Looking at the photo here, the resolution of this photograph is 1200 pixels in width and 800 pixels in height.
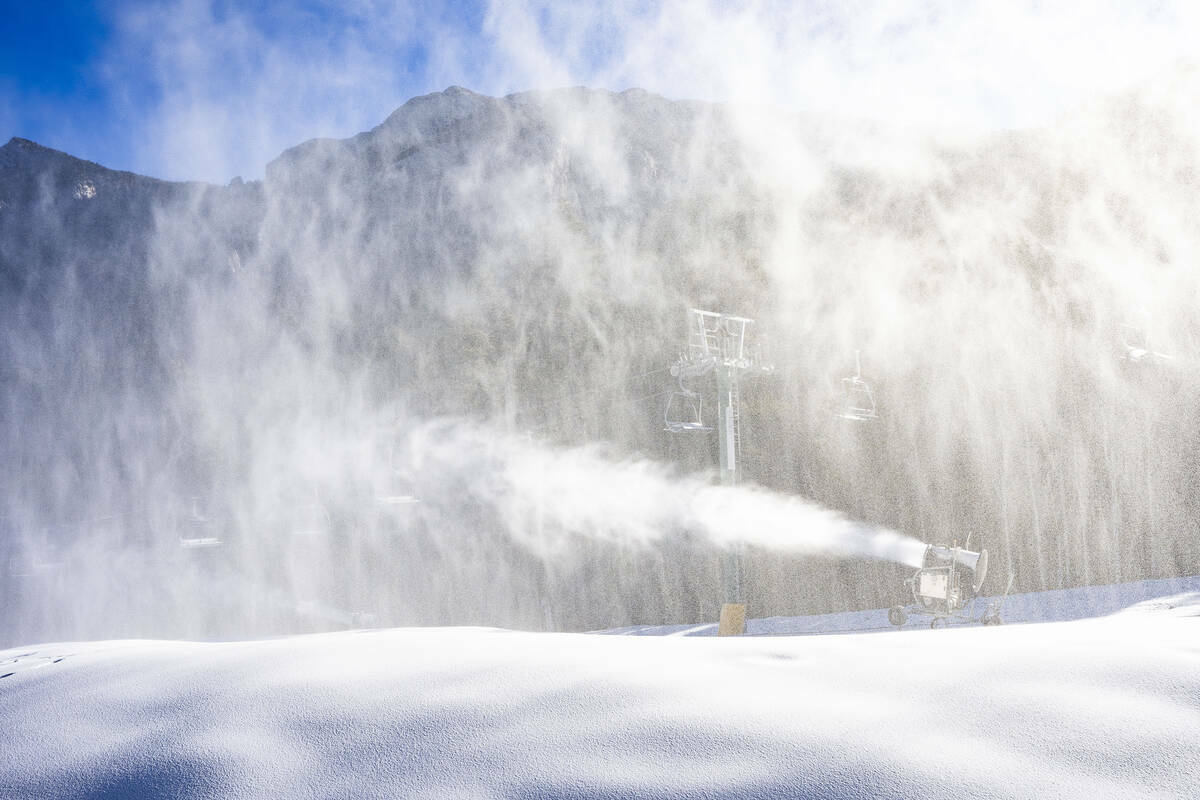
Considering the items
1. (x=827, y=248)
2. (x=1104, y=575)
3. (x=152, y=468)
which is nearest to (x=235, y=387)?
(x=152, y=468)

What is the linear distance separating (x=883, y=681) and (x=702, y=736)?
61cm

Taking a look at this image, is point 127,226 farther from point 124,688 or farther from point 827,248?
point 124,688

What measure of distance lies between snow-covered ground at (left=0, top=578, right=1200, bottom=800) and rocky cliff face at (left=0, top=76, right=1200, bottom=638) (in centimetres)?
1453

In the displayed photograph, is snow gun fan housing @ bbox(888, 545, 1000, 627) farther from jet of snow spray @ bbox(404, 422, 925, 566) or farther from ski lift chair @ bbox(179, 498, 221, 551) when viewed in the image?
ski lift chair @ bbox(179, 498, 221, 551)

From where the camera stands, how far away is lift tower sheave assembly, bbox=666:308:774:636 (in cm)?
1403

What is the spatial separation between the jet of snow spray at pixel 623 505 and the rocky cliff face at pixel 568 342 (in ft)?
1.27

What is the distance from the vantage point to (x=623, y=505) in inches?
730

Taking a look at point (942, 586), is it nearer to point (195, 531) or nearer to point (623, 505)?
point (623, 505)

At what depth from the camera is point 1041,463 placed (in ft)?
52.3

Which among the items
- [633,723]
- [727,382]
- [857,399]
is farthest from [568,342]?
[633,723]

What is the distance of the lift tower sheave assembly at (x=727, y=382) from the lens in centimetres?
1403

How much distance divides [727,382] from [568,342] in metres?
9.29

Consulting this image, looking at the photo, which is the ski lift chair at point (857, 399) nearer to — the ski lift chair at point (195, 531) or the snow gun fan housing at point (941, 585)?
the snow gun fan housing at point (941, 585)

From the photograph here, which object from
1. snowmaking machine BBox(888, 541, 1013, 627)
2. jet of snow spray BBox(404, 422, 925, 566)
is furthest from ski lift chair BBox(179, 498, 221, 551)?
snowmaking machine BBox(888, 541, 1013, 627)
